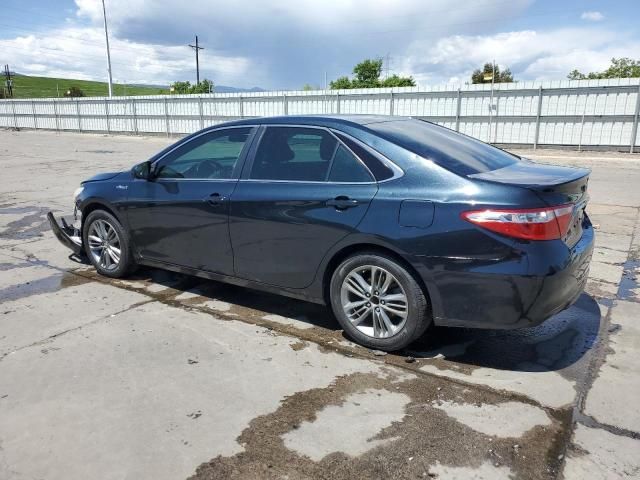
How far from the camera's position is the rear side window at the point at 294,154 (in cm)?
406

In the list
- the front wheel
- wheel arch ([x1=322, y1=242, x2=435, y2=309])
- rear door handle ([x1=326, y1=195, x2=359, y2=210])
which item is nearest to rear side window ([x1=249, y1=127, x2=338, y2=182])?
rear door handle ([x1=326, y1=195, x2=359, y2=210])

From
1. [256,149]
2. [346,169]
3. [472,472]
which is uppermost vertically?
[256,149]

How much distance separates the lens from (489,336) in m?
4.21

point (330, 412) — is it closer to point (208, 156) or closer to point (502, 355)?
point (502, 355)

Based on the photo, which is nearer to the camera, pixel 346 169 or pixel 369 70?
pixel 346 169

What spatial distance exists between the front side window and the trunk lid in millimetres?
2004

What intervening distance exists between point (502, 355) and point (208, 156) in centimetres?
288

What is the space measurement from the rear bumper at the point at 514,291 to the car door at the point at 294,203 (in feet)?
2.64

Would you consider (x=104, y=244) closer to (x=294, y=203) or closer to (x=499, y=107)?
(x=294, y=203)

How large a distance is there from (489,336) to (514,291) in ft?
3.28

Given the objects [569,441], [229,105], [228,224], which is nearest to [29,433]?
[228,224]

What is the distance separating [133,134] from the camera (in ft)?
112

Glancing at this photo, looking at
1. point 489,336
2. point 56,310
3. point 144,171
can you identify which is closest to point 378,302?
point 489,336

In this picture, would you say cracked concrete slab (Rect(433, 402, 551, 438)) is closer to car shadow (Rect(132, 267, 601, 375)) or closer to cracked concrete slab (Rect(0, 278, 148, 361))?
car shadow (Rect(132, 267, 601, 375))
